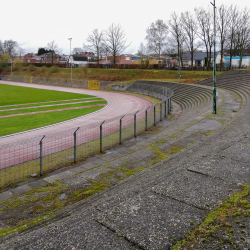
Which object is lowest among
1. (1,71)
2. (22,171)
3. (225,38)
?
(22,171)

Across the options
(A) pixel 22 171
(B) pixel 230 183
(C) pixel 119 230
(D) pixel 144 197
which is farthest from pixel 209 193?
(A) pixel 22 171

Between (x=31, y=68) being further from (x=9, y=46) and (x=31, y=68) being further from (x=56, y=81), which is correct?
(x=9, y=46)

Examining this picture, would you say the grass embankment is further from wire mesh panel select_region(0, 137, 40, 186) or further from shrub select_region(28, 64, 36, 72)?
wire mesh panel select_region(0, 137, 40, 186)

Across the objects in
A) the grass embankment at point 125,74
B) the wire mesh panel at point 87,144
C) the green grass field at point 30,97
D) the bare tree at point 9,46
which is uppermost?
the bare tree at point 9,46

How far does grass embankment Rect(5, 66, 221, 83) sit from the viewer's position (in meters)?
52.2

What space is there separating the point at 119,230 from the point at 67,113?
1994 centimetres

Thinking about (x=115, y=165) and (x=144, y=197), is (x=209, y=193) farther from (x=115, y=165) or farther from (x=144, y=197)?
(x=115, y=165)

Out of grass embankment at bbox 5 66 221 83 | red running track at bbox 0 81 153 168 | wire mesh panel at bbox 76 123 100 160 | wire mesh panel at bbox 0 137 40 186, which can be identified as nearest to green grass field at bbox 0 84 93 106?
red running track at bbox 0 81 153 168

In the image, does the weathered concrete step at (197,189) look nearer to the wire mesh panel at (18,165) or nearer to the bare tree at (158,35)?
the wire mesh panel at (18,165)

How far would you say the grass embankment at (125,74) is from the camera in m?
52.2

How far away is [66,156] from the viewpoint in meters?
12.1

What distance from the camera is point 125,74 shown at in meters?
65.1

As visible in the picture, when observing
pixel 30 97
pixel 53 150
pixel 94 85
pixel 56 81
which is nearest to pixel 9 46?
pixel 56 81

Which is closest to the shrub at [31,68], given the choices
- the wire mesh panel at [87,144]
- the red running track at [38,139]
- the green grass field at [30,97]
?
the green grass field at [30,97]
